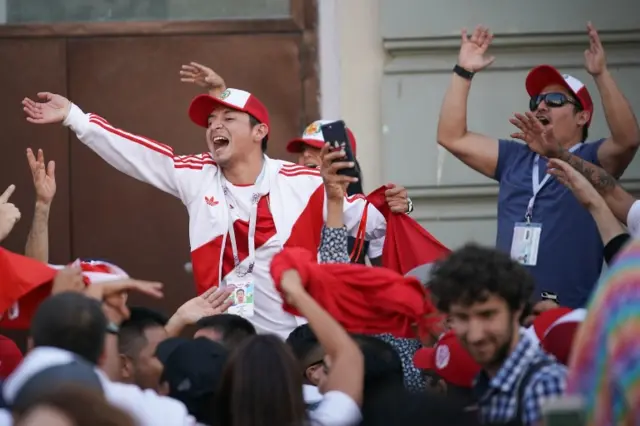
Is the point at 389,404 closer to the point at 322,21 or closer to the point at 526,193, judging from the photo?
the point at 526,193

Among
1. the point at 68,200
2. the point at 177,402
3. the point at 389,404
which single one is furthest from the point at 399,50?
the point at 389,404

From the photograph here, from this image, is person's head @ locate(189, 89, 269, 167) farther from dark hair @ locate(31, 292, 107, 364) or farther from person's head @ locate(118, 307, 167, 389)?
dark hair @ locate(31, 292, 107, 364)

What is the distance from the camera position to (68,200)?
26.8 feet

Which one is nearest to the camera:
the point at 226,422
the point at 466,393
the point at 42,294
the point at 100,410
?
the point at 100,410

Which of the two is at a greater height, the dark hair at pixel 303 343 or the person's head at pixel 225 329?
the person's head at pixel 225 329

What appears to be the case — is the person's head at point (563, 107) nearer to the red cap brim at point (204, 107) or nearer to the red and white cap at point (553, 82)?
the red and white cap at point (553, 82)

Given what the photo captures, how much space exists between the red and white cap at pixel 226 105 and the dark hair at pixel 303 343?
1543mm

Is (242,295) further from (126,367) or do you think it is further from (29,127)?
(29,127)

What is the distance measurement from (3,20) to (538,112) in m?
3.27

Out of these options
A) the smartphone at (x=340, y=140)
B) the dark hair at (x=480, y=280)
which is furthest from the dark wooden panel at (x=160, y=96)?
the dark hair at (x=480, y=280)

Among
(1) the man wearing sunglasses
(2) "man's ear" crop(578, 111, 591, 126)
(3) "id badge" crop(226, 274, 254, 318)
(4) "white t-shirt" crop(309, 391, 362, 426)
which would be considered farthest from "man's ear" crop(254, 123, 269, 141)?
(4) "white t-shirt" crop(309, 391, 362, 426)

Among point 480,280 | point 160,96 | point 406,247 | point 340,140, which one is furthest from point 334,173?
point 480,280

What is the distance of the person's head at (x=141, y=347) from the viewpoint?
5234 mm

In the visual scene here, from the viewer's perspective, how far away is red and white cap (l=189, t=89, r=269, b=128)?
23.2ft
